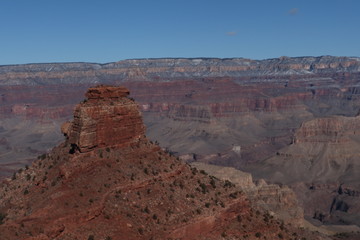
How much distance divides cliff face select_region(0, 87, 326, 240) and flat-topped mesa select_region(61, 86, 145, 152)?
0.21 ft

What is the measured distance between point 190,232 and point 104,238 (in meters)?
5.76

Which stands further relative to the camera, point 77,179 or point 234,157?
point 234,157

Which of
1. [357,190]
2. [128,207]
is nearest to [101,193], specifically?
[128,207]

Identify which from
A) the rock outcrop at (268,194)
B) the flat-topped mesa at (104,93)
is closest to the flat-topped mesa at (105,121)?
the flat-topped mesa at (104,93)

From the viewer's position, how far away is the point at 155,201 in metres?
31.0

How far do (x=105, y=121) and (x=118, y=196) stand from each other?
202 inches

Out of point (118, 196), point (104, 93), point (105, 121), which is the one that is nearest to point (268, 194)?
point (104, 93)

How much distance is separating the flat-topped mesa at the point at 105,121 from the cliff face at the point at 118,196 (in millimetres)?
64

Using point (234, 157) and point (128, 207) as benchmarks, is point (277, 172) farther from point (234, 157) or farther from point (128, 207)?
point (128, 207)

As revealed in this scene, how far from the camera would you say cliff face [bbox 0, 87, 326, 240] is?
2678 cm

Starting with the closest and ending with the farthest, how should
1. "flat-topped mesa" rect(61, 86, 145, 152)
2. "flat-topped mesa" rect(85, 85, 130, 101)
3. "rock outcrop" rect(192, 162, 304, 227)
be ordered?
"flat-topped mesa" rect(61, 86, 145, 152) < "flat-topped mesa" rect(85, 85, 130, 101) < "rock outcrop" rect(192, 162, 304, 227)

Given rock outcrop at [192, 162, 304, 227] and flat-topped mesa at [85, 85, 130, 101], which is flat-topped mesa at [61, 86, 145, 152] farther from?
rock outcrop at [192, 162, 304, 227]

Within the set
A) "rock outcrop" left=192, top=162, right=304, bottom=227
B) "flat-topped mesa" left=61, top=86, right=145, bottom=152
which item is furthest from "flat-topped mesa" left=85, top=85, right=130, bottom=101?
"rock outcrop" left=192, top=162, right=304, bottom=227

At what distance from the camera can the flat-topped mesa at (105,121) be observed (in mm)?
31812
